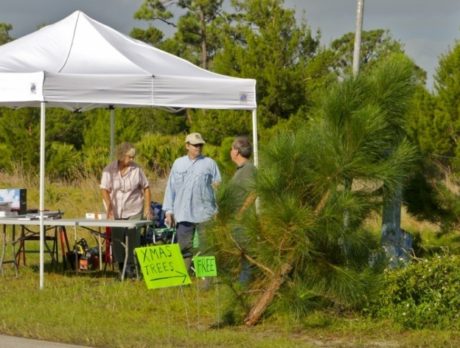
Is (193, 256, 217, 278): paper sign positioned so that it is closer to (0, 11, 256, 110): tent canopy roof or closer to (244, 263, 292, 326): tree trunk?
(244, 263, 292, 326): tree trunk

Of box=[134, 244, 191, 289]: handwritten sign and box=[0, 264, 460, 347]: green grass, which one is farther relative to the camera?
box=[134, 244, 191, 289]: handwritten sign

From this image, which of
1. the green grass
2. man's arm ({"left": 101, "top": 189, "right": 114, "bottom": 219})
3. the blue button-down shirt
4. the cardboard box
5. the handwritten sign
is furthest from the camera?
the cardboard box

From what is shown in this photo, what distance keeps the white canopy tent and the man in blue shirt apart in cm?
61

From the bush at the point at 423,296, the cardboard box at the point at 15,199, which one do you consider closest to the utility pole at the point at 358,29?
the bush at the point at 423,296

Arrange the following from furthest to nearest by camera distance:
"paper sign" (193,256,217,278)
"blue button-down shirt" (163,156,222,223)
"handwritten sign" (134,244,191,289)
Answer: "blue button-down shirt" (163,156,222,223) → "handwritten sign" (134,244,191,289) → "paper sign" (193,256,217,278)

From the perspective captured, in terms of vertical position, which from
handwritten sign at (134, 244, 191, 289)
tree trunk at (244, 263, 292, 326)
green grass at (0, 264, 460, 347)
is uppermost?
handwritten sign at (134, 244, 191, 289)

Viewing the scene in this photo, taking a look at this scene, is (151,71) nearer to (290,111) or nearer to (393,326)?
(393,326)

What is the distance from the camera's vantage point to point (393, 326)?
8984mm

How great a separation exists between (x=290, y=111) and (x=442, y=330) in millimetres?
24634

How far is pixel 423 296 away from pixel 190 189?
3.44 meters

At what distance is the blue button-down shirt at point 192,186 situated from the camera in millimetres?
11602

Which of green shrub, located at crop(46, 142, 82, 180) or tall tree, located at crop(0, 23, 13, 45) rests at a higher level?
tall tree, located at crop(0, 23, 13, 45)

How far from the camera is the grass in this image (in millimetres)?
8617

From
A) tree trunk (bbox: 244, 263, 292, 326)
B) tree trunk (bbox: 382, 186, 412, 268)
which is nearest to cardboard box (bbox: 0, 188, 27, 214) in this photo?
tree trunk (bbox: 244, 263, 292, 326)
